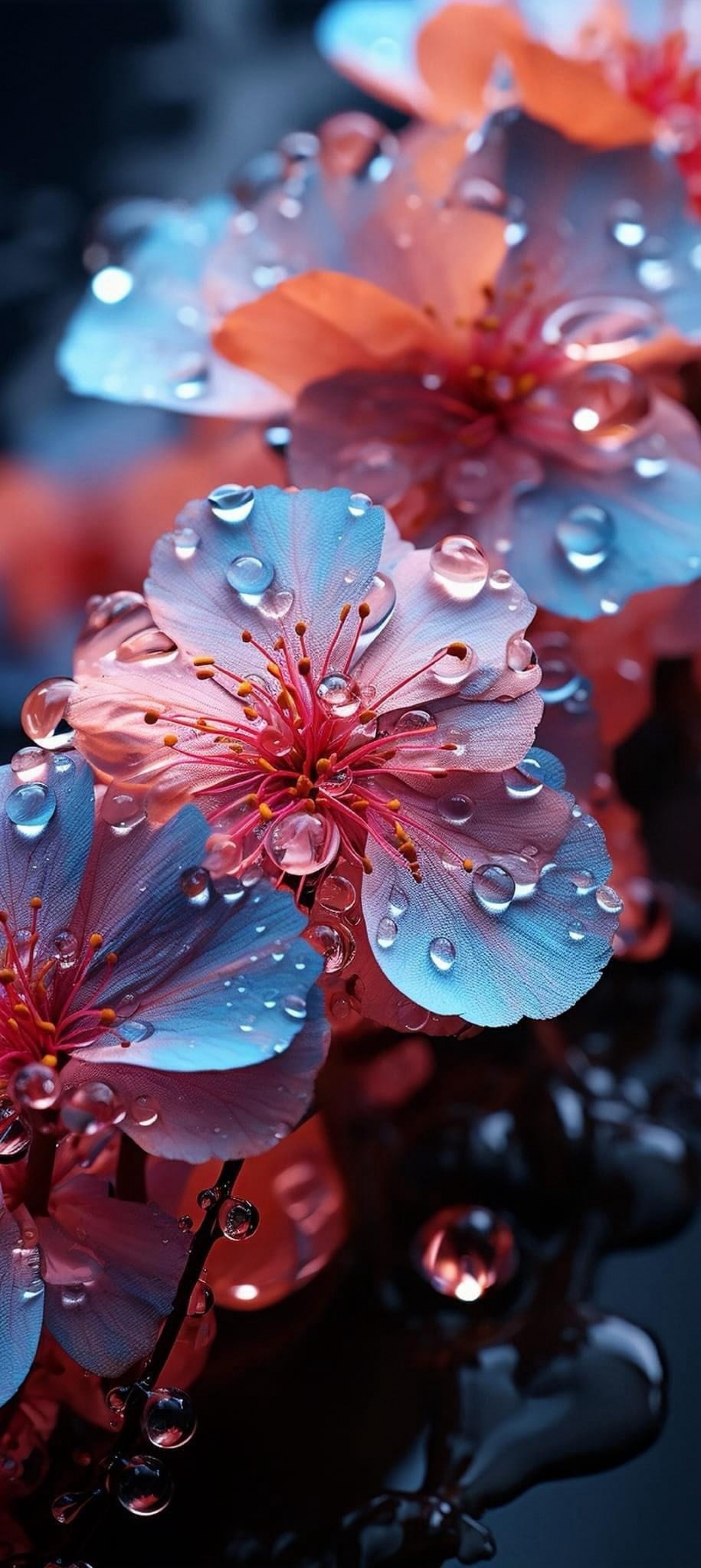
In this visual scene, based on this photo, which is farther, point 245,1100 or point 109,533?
point 109,533

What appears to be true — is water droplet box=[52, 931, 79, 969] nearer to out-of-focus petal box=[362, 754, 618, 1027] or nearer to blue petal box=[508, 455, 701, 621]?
out-of-focus petal box=[362, 754, 618, 1027]

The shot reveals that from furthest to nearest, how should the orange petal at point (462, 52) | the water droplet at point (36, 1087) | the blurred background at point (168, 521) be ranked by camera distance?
the orange petal at point (462, 52) → the blurred background at point (168, 521) → the water droplet at point (36, 1087)

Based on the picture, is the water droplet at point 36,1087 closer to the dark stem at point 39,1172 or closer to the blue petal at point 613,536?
the dark stem at point 39,1172

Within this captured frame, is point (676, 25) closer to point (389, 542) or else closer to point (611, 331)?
point (611, 331)

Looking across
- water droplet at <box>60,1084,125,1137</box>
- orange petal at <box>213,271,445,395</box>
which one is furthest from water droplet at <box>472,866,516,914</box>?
orange petal at <box>213,271,445,395</box>

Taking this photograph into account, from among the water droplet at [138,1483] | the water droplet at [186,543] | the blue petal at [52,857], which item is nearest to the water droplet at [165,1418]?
the water droplet at [138,1483]

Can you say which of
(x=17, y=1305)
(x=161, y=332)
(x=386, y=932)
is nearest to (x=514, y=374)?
(x=161, y=332)

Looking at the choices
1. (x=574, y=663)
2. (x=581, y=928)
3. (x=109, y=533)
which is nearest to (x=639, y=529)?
(x=574, y=663)

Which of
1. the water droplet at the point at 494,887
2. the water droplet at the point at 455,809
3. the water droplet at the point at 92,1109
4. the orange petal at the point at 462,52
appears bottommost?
the water droplet at the point at 92,1109
